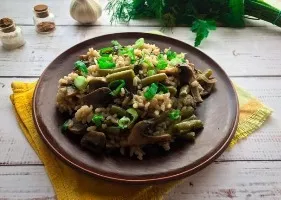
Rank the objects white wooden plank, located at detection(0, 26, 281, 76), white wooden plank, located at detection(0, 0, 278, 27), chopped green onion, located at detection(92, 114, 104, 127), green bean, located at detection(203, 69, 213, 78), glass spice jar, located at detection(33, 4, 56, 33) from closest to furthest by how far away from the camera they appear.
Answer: chopped green onion, located at detection(92, 114, 104, 127) → green bean, located at detection(203, 69, 213, 78) → white wooden plank, located at detection(0, 26, 281, 76) → glass spice jar, located at detection(33, 4, 56, 33) → white wooden plank, located at detection(0, 0, 278, 27)

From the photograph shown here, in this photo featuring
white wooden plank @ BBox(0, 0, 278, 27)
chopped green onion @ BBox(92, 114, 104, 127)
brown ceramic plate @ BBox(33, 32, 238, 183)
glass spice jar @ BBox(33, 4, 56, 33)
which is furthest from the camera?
white wooden plank @ BBox(0, 0, 278, 27)

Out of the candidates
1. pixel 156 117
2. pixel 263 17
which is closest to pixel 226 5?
pixel 263 17

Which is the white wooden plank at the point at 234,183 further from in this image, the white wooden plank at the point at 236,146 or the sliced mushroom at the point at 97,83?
the sliced mushroom at the point at 97,83

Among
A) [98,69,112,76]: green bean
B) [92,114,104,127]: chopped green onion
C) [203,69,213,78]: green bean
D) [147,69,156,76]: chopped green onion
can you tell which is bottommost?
[92,114,104,127]: chopped green onion

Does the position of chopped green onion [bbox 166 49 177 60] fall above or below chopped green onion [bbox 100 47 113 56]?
above

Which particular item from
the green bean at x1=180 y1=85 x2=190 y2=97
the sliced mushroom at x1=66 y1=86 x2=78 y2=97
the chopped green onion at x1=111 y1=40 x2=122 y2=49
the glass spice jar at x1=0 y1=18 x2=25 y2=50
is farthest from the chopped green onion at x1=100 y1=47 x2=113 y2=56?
the glass spice jar at x1=0 y1=18 x2=25 y2=50

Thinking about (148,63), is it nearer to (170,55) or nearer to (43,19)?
(170,55)

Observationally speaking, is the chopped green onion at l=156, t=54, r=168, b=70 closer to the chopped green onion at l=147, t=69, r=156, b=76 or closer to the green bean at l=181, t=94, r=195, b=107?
the chopped green onion at l=147, t=69, r=156, b=76

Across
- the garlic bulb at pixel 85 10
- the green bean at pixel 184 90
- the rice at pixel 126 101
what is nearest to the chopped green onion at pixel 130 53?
the rice at pixel 126 101
